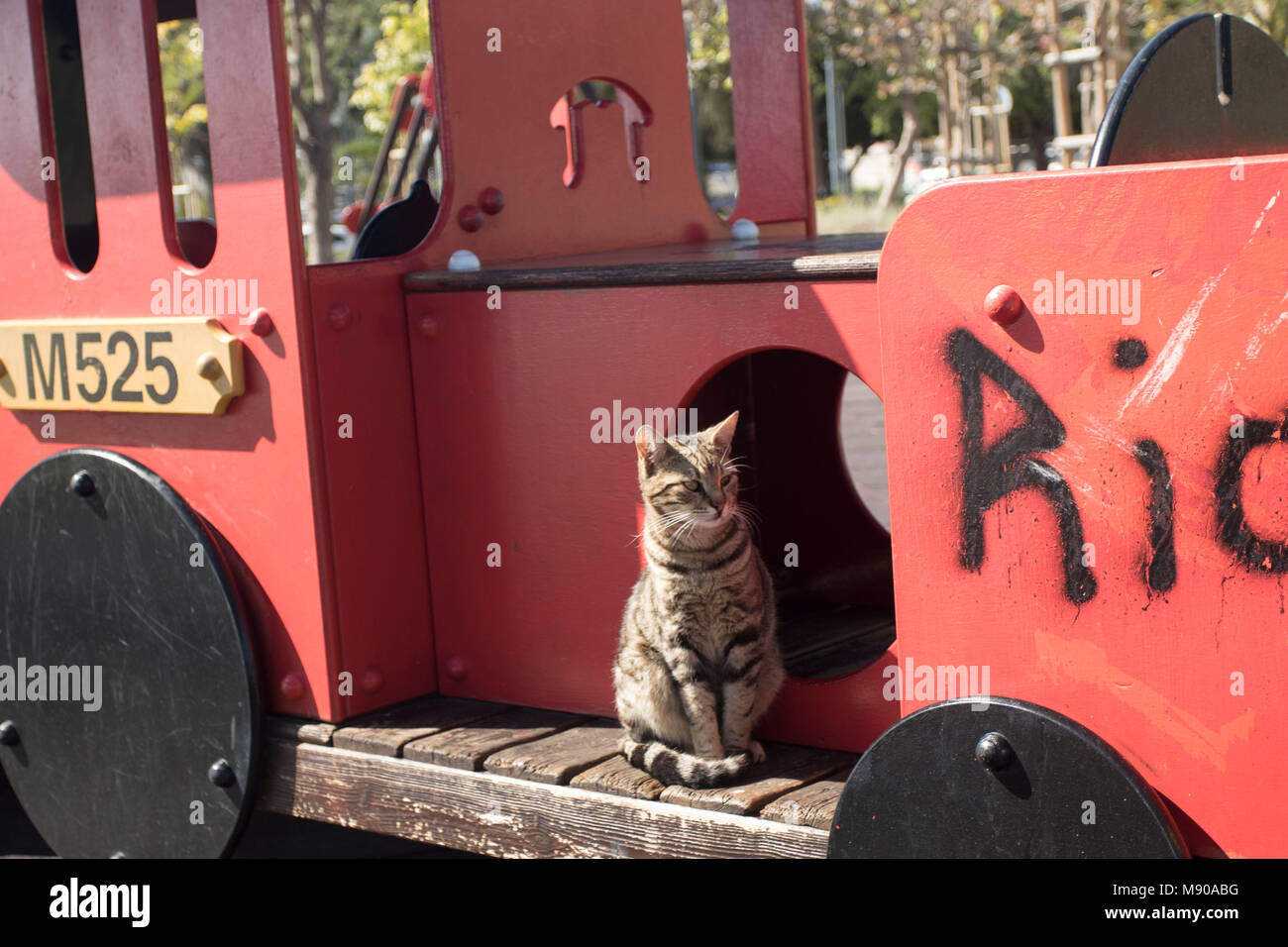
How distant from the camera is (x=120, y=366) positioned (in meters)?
3.62

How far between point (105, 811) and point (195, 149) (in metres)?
34.4

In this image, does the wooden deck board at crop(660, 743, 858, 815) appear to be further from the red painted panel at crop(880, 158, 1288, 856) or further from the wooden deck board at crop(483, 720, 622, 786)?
the red painted panel at crop(880, 158, 1288, 856)

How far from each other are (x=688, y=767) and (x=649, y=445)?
668 millimetres

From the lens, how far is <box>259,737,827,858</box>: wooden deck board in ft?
9.21

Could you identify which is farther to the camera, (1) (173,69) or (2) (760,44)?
(1) (173,69)

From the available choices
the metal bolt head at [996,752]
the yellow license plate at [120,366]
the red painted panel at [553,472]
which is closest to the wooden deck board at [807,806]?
the red painted panel at [553,472]

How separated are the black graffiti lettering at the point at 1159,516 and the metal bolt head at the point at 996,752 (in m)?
0.37

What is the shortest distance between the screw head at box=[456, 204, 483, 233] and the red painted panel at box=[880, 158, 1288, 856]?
1.54m

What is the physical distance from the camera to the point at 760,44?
469cm

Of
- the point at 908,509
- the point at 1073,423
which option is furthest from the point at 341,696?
the point at 1073,423

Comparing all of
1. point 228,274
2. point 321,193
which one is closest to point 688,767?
point 228,274

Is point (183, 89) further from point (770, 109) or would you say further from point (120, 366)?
point (120, 366)

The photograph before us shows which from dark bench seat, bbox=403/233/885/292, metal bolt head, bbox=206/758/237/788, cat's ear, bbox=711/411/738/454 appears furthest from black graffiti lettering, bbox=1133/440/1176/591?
metal bolt head, bbox=206/758/237/788
